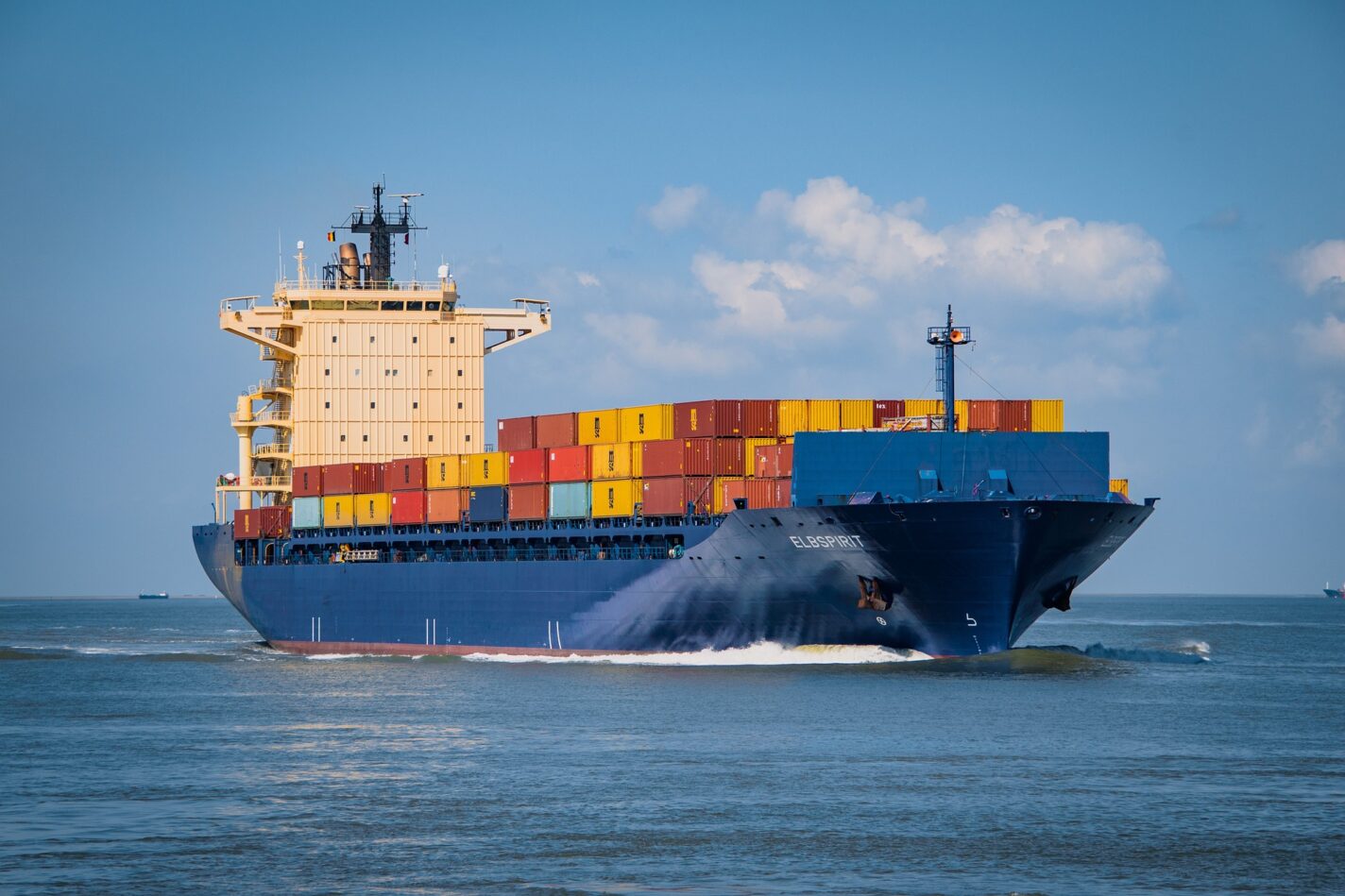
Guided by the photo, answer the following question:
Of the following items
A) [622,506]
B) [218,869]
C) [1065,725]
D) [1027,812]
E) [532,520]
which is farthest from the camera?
[532,520]

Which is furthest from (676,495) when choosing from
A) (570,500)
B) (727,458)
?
(570,500)

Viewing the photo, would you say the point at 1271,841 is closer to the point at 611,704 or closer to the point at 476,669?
the point at 611,704

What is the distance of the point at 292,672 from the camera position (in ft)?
187

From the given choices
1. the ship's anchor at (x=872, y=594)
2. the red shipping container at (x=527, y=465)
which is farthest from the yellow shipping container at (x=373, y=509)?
the ship's anchor at (x=872, y=594)

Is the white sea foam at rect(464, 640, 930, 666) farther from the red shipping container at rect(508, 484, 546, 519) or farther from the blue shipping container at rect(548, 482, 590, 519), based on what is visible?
the red shipping container at rect(508, 484, 546, 519)

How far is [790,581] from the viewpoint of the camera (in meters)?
47.0

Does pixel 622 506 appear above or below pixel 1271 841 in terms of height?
above

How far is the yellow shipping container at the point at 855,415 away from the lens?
49.8 m

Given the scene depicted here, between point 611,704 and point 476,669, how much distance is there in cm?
1365

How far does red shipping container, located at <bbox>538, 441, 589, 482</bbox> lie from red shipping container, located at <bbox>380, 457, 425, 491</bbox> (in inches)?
325

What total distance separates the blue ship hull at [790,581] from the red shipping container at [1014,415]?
438 cm

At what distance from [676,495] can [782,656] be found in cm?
577

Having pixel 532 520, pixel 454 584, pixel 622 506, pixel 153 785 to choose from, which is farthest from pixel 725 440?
pixel 153 785

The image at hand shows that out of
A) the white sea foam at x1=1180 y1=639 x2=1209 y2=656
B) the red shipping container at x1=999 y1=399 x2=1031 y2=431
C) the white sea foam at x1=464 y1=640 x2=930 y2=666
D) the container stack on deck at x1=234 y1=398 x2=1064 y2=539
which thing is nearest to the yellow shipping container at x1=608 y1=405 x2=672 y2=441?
the container stack on deck at x1=234 y1=398 x2=1064 y2=539
